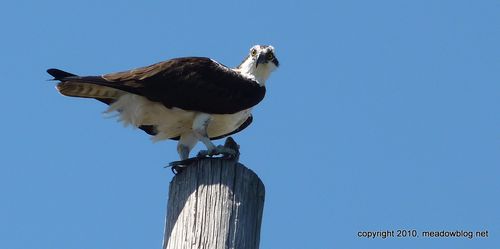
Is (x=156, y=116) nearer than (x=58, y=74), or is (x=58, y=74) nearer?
(x=58, y=74)

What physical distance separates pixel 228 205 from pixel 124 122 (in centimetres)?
313

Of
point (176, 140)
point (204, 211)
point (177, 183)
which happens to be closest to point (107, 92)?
point (176, 140)

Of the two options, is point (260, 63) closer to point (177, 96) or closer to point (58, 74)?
point (177, 96)

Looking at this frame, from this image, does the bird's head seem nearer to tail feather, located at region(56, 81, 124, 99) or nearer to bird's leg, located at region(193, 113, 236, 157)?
bird's leg, located at region(193, 113, 236, 157)

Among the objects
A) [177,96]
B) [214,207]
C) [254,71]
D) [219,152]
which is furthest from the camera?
[254,71]

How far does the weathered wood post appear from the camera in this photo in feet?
18.4

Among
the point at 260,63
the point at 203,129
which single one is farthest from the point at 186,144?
the point at 260,63

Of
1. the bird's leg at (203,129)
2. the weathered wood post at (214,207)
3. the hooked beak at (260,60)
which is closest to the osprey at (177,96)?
the bird's leg at (203,129)

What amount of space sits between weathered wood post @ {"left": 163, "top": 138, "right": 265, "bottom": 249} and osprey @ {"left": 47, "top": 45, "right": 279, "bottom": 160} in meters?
1.89

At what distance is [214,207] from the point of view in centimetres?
576

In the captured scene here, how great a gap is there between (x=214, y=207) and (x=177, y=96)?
116 inches

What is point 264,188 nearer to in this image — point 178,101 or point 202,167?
point 202,167

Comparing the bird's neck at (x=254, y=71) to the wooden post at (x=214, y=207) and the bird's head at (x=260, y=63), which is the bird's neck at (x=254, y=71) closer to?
the bird's head at (x=260, y=63)

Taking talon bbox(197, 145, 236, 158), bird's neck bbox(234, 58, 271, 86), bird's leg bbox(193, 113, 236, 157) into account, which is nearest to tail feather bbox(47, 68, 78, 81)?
bird's leg bbox(193, 113, 236, 157)
